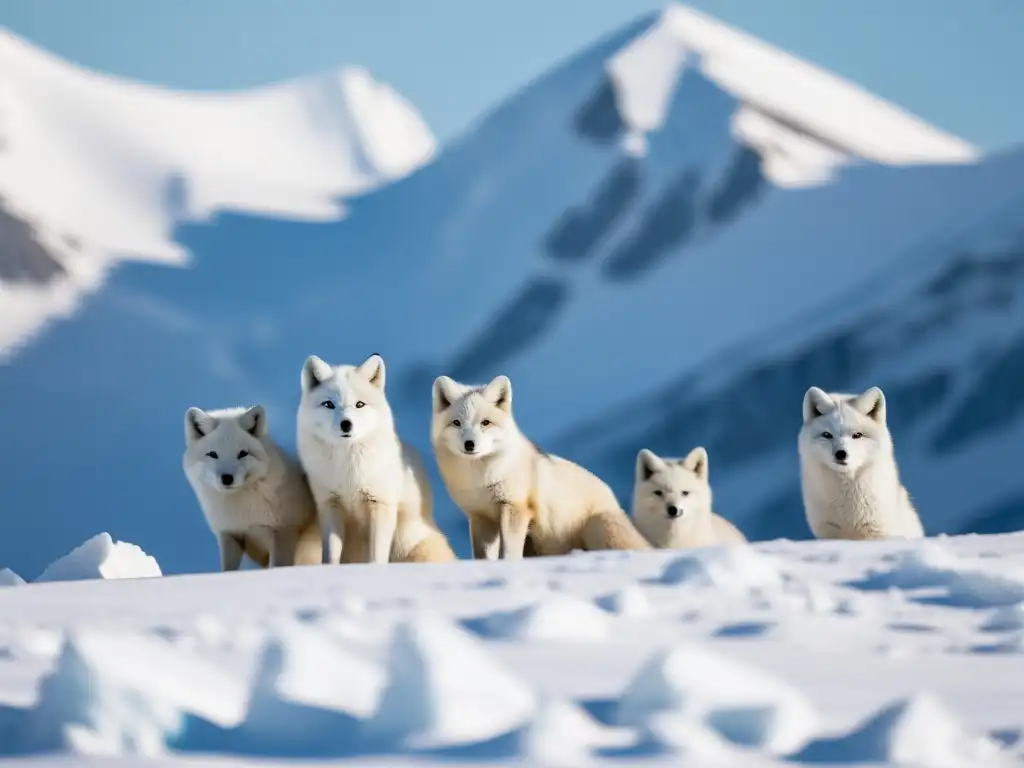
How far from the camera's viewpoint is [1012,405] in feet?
154

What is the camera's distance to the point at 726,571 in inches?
225

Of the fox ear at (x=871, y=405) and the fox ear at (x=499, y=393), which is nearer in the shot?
the fox ear at (x=499, y=393)

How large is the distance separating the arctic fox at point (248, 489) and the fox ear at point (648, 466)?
97.9 inches

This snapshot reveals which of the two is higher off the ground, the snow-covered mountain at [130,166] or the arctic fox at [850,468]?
the snow-covered mountain at [130,166]

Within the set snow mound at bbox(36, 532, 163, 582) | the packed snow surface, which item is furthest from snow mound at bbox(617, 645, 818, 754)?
snow mound at bbox(36, 532, 163, 582)

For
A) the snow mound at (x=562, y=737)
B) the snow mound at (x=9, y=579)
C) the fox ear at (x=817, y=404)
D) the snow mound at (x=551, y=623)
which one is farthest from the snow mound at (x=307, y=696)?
the fox ear at (x=817, y=404)

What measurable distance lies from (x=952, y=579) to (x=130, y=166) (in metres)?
73.2

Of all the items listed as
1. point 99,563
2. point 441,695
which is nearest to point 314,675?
point 441,695

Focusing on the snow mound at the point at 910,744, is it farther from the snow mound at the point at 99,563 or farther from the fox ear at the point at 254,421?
the snow mound at the point at 99,563

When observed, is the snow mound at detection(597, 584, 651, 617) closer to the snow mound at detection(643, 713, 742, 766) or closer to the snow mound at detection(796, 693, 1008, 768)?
the snow mound at detection(643, 713, 742, 766)

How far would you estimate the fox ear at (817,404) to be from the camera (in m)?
8.77

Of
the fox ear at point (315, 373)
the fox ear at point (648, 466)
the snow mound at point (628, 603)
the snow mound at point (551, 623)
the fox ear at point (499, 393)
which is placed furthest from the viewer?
the fox ear at point (648, 466)

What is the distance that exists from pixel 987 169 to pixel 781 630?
185 feet

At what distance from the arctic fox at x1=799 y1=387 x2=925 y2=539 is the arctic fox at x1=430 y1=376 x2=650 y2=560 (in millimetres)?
1180
